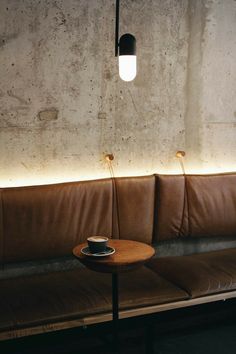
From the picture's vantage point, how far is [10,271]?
3.44m

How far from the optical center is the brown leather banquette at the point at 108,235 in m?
2.89

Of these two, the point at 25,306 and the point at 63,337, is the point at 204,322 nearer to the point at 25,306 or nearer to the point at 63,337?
the point at 63,337

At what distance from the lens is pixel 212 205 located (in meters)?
3.96

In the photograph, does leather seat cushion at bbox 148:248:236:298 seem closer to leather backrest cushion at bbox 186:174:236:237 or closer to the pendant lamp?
leather backrest cushion at bbox 186:174:236:237

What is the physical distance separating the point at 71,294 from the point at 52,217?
61cm

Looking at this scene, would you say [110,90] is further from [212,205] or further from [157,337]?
[157,337]

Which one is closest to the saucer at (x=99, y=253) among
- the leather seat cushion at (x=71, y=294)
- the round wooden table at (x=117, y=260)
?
the round wooden table at (x=117, y=260)

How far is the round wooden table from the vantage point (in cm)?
258

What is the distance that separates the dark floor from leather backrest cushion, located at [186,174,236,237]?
65 centimetres

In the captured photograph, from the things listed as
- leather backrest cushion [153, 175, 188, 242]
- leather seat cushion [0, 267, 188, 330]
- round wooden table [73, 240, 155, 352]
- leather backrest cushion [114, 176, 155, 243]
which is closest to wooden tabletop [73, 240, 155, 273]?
round wooden table [73, 240, 155, 352]

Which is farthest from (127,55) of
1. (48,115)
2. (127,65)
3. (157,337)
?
(157,337)

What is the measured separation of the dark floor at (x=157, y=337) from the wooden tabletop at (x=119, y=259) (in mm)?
587

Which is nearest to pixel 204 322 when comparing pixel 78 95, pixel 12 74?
pixel 78 95

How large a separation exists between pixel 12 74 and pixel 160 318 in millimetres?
2146
